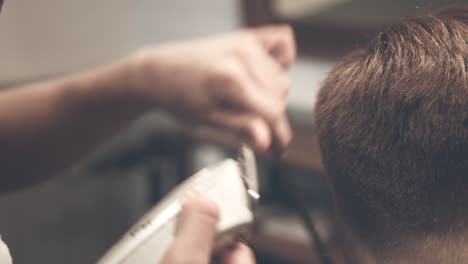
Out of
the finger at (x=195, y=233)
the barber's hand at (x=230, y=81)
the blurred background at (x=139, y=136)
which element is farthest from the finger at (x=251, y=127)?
the blurred background at (x=139, y=136)

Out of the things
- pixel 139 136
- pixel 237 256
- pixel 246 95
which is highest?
pixel 246 95

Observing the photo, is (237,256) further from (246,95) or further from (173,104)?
(173,104)

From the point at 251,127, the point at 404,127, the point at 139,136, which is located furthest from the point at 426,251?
the point at 139,136

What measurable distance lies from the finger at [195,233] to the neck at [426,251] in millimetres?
171

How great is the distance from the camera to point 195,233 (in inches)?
19.9

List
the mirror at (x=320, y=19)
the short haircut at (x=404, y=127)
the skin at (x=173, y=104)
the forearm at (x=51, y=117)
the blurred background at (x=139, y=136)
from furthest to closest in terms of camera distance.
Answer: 1. the blurred background at (x=139, y=136)
2. the mirror at (x=320, y=19)
3. the forearm at (x=51, y=117)
4. the skin at (x=173, y=104)
5. the short haircut at (x=404, y=127)

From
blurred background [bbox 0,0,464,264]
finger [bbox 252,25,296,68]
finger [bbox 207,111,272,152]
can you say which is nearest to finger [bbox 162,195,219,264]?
finger [bbox 207,111,272,152]

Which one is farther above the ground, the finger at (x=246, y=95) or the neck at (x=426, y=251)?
the finger at (x=246, y=95)

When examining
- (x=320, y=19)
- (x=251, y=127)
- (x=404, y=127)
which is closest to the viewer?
(x=404, y=127)

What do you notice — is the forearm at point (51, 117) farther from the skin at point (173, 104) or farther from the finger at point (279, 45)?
the finger at point (279, 45)

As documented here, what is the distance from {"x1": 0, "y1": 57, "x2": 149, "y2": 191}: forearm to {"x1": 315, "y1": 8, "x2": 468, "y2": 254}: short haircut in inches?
14.8

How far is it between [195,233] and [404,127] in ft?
0.67

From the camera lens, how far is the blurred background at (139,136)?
1557 mm

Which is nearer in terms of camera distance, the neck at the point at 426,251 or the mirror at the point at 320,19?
the neck at the point at 426,251
